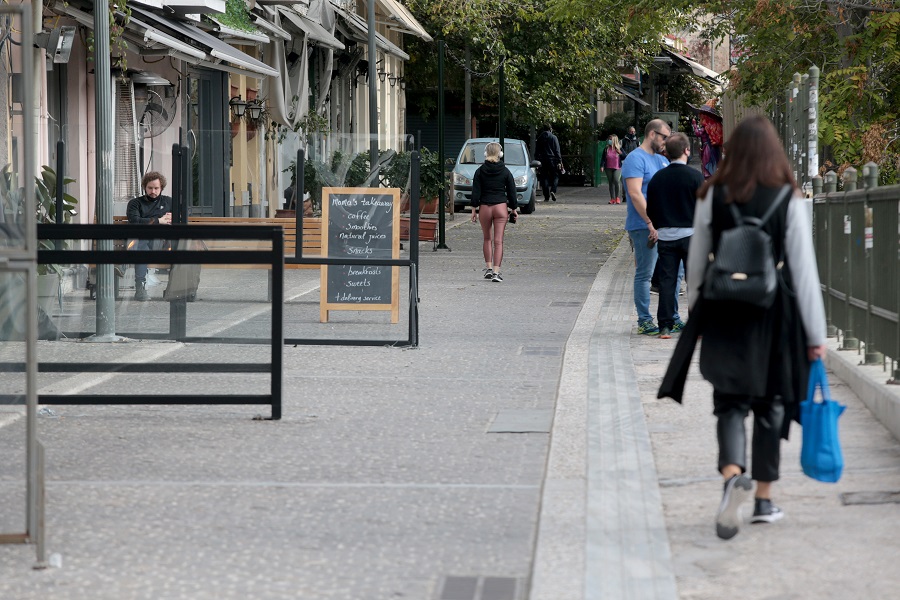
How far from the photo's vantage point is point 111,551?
5184mm

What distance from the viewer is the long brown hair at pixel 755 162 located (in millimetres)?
5281

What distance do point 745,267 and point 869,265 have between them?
3692mm

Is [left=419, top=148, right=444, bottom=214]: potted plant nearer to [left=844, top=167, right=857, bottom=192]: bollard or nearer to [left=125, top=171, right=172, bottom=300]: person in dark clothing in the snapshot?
[left=125, top=171, right=172, bottom=300]: person in dark clothing

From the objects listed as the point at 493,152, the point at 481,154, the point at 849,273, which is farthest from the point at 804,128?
the point at 481,154

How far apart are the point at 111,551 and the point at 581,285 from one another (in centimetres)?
1193

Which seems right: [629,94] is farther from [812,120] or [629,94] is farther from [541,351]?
[541,351]

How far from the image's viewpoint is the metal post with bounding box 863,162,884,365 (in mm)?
8383

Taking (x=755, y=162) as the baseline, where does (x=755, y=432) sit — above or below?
below

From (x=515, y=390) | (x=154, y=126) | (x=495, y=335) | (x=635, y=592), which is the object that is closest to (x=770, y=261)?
(x=635, y=592)

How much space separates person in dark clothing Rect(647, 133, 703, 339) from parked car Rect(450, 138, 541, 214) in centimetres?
2025

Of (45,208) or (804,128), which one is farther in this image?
(804,128)

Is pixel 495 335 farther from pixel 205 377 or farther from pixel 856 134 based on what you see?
pixel 856 134

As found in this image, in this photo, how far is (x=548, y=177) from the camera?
129 feet

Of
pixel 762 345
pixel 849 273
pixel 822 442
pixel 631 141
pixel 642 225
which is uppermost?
pixel 631 141
